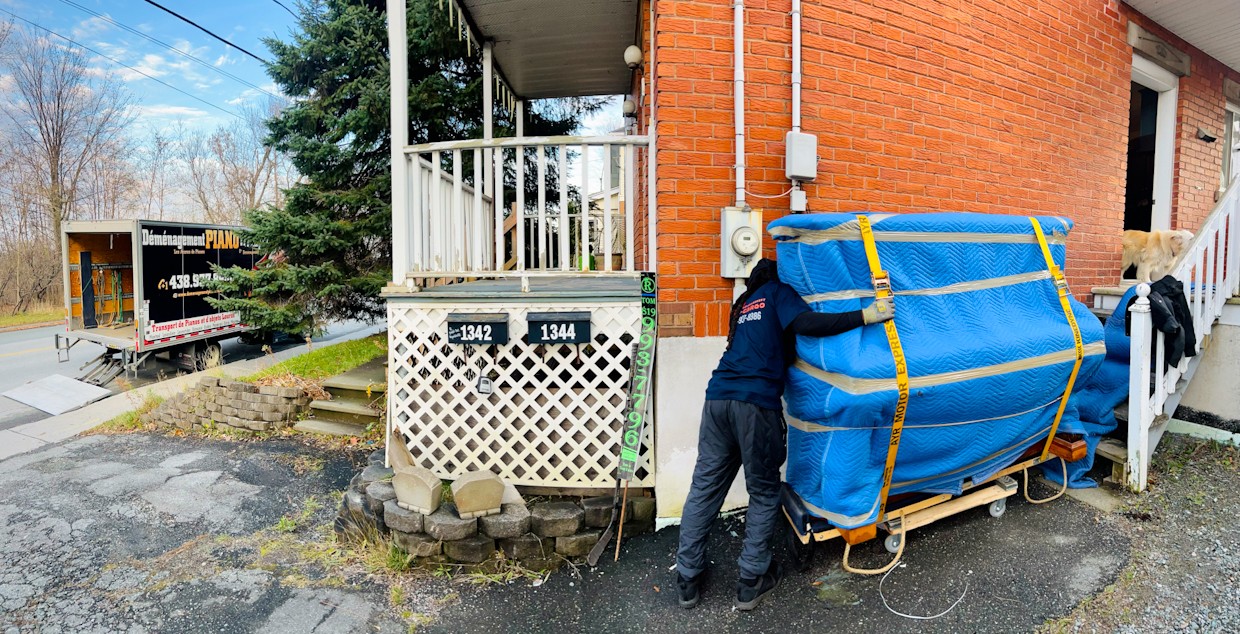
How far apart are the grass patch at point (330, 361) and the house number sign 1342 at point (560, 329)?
488 cm

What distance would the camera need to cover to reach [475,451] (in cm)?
390

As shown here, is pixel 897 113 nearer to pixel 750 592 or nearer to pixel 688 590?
pixel 750 592

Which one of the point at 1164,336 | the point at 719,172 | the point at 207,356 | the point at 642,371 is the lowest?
the point at 207,356

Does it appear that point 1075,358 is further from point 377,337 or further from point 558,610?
point 377,337

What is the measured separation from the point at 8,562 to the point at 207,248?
857 centimetres

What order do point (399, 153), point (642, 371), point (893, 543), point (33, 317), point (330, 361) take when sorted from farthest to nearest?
point (33, 317) < point (330, 361) < point (399, 153) < point (642, 371) < point (893, 543)

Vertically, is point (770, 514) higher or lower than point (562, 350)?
lower

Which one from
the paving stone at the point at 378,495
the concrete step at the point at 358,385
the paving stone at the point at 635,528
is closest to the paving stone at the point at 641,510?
the paving stone at the point at 635,528

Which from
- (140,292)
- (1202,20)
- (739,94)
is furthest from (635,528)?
(140,292)

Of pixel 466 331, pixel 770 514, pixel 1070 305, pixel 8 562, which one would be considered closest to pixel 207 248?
pixel 8 562

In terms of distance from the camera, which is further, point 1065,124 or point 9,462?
point 9,462

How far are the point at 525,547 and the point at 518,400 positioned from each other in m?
0.99

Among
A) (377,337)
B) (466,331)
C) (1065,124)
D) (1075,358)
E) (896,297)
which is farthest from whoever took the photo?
(377,337)

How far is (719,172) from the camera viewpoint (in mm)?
3559
